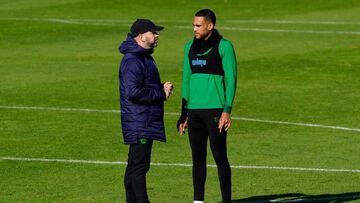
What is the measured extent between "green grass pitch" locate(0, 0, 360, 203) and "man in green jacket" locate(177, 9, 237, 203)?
837 millimetres

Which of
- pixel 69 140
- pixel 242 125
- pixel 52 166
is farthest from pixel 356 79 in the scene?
pixel 52 166

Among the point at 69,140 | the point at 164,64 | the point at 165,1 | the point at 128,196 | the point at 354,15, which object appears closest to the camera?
the point at 128,196

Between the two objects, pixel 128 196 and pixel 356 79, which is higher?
pixel 128 196

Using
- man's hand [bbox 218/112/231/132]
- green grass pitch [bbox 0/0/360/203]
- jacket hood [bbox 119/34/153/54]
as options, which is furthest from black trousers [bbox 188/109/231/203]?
jacket hood [bbox 119/34/153/54]

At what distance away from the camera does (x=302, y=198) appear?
15750 millimetres

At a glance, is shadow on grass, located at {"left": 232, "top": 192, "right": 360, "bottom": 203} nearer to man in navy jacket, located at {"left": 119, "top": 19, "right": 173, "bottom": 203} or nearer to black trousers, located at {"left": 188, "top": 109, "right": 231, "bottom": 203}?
black trousers, located at {"left": 188, "top": 109, "right": 231, "bottom": 203}

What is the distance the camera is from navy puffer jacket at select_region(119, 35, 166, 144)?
44.7 ft

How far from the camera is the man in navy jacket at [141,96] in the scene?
13.6 meters

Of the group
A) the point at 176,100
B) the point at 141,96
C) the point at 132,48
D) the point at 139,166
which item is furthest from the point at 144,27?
the point at 176,100

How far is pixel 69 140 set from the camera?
2023cm

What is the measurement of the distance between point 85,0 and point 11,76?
1540 cm

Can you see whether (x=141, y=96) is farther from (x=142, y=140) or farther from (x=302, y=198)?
(x=302, y=198)

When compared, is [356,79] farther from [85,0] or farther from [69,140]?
[85,0]

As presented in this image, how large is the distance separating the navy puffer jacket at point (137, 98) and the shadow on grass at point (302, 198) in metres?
2.30
